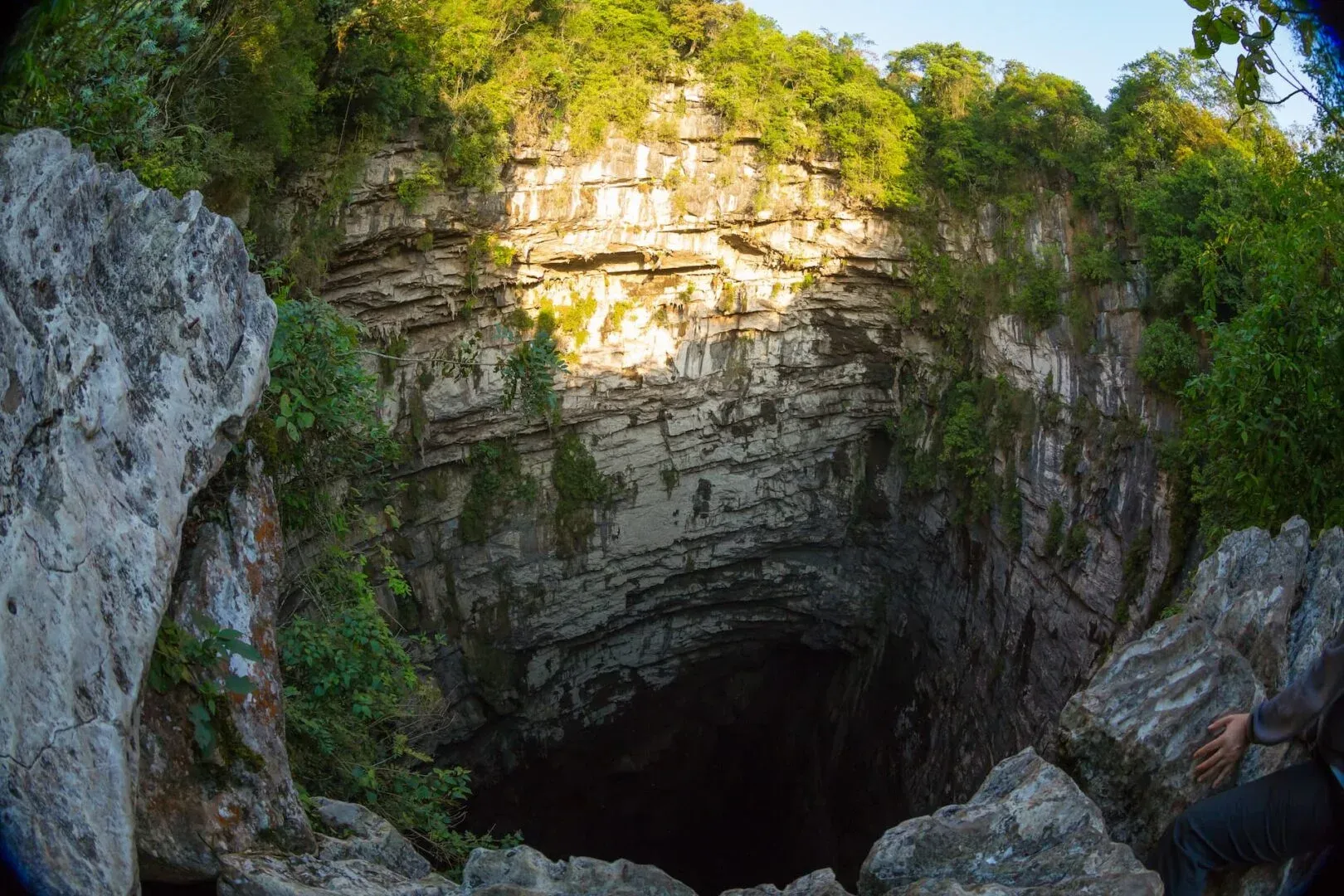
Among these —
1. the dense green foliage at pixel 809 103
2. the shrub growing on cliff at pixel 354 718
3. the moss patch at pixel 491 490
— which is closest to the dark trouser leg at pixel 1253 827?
the shrub growing on cliff at pixel 354 718

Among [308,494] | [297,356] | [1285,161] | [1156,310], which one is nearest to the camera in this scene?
[297,356]

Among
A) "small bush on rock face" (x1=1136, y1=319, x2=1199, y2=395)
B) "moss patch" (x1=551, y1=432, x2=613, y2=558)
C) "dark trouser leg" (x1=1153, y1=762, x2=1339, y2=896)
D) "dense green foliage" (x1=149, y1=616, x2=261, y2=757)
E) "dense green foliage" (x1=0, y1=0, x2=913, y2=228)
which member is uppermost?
"dense green foliage" (x1=0, y1=0, x2=913, y2=228)

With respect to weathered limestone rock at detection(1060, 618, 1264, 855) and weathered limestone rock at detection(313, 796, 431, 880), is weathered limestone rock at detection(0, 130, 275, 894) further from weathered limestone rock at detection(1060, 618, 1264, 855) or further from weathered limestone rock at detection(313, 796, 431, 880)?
weathered limestone rock at detection(1060, 618, 1264, 855)

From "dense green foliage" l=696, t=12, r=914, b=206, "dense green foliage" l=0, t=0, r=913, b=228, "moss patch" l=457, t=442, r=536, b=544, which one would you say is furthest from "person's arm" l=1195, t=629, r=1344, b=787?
"dense green foliage" l=696, t=12, r=914, b=206

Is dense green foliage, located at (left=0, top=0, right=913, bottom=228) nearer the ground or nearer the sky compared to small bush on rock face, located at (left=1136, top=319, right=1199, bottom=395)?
nearer the sky

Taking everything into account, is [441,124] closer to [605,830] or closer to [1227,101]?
[1227,101]

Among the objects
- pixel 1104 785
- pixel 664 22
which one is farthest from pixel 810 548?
pixel 1104 785
